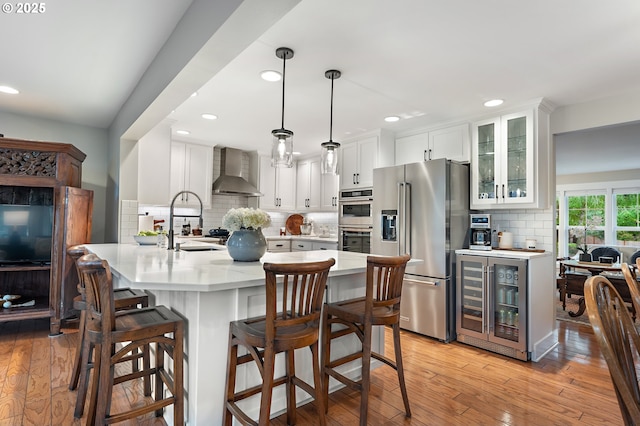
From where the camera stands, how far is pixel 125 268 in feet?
6.15

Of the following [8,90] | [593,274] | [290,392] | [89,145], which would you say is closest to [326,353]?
[290,392]

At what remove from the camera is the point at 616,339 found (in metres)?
1.00

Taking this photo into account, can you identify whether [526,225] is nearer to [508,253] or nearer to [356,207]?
[508,253]

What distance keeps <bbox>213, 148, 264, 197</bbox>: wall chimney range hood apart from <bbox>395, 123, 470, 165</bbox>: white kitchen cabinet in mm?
2471

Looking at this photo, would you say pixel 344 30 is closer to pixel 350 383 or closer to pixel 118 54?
pixel 118 54

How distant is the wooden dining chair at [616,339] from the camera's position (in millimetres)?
894

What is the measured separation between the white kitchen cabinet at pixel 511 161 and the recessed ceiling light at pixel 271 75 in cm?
225

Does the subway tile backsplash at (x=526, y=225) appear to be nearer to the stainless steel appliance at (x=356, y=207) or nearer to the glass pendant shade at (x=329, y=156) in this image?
the stainless steel appliance at (x=356, y=207)

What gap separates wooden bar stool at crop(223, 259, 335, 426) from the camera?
151cm

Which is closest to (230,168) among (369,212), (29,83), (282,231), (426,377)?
(282,231)

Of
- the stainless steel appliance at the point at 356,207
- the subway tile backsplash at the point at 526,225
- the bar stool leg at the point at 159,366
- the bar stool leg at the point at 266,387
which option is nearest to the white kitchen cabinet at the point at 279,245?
the stainless steel appliance at the point at 356,207

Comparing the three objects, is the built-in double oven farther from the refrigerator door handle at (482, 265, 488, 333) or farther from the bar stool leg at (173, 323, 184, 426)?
the bar stool leg at (173, 323, 184, 426)

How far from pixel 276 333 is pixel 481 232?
2852 mm

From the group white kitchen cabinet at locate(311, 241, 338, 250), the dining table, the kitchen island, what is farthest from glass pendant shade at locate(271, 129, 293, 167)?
the dining table
